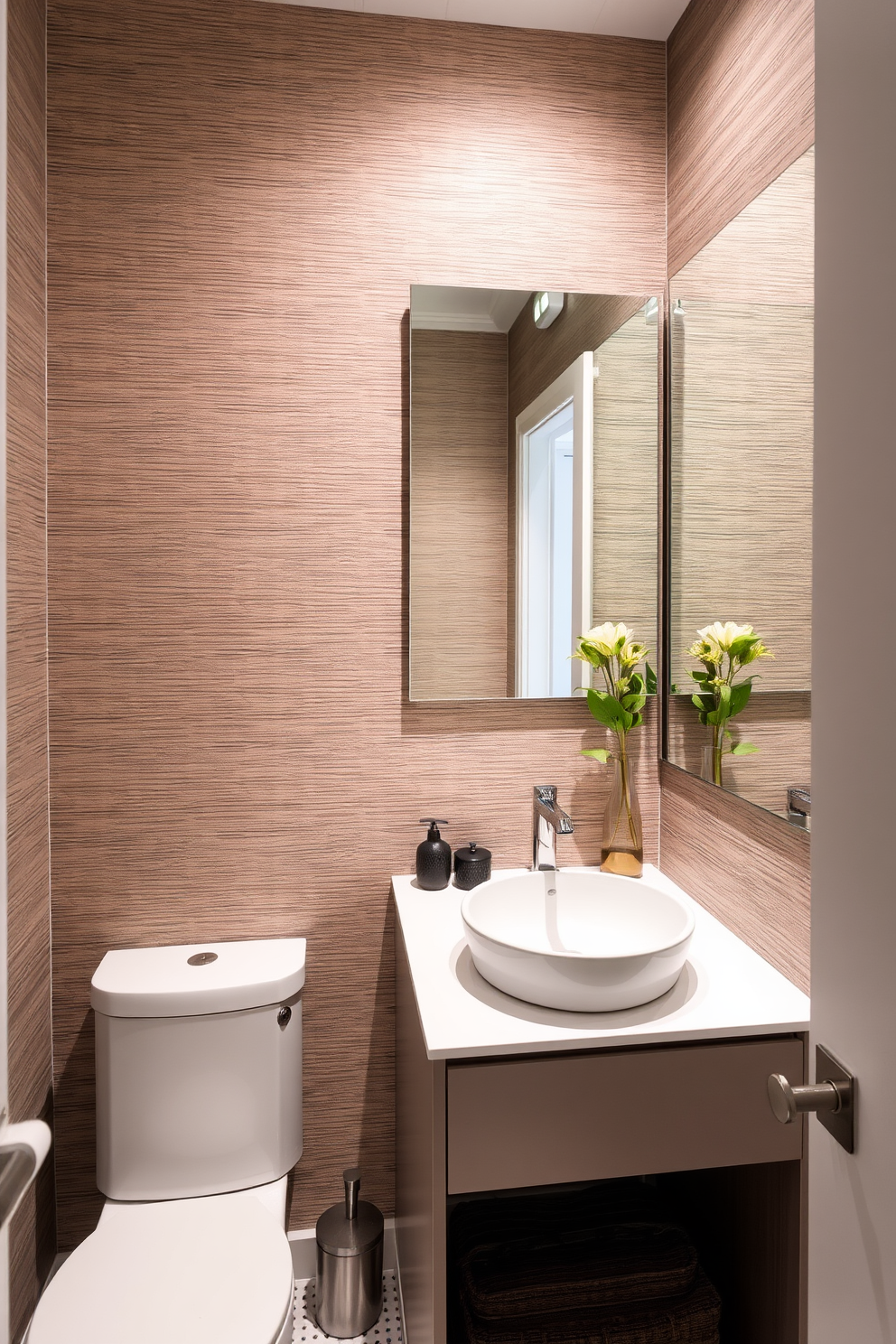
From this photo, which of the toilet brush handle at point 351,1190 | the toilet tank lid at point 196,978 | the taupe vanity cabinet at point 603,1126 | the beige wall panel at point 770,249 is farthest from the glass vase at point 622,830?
the beige wall panel at point 770,249

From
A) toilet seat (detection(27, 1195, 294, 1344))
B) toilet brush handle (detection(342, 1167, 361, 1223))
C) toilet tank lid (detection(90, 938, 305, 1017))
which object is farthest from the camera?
toilet brush handle (detection(342, 1167, 361, 1223))

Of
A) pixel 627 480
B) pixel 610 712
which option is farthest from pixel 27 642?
pixel 627 480

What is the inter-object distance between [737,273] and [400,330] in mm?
651

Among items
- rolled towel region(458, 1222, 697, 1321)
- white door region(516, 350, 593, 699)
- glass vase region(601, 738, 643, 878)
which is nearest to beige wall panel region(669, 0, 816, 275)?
white door region(516, 350, 593, 699)

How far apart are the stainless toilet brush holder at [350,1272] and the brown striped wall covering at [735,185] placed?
0.89 meters

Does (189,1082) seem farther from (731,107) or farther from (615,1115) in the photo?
(731,107)

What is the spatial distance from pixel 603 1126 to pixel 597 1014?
0.14 m

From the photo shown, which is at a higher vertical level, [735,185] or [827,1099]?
[735,185]

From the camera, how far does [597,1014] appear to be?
119 centimetres

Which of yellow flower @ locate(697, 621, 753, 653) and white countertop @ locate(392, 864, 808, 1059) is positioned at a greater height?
yellow flower @ locate(697, 621, 753, 653)

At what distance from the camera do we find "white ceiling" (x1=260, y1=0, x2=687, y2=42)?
1.64m

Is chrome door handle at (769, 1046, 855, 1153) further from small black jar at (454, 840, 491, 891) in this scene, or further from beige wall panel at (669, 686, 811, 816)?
small black jar at (454, 840, 491, 891)

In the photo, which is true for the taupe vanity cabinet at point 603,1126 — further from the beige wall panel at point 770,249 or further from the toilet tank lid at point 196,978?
the beige wall panel at point 770,249

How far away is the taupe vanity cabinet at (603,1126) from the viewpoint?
3.67ft
